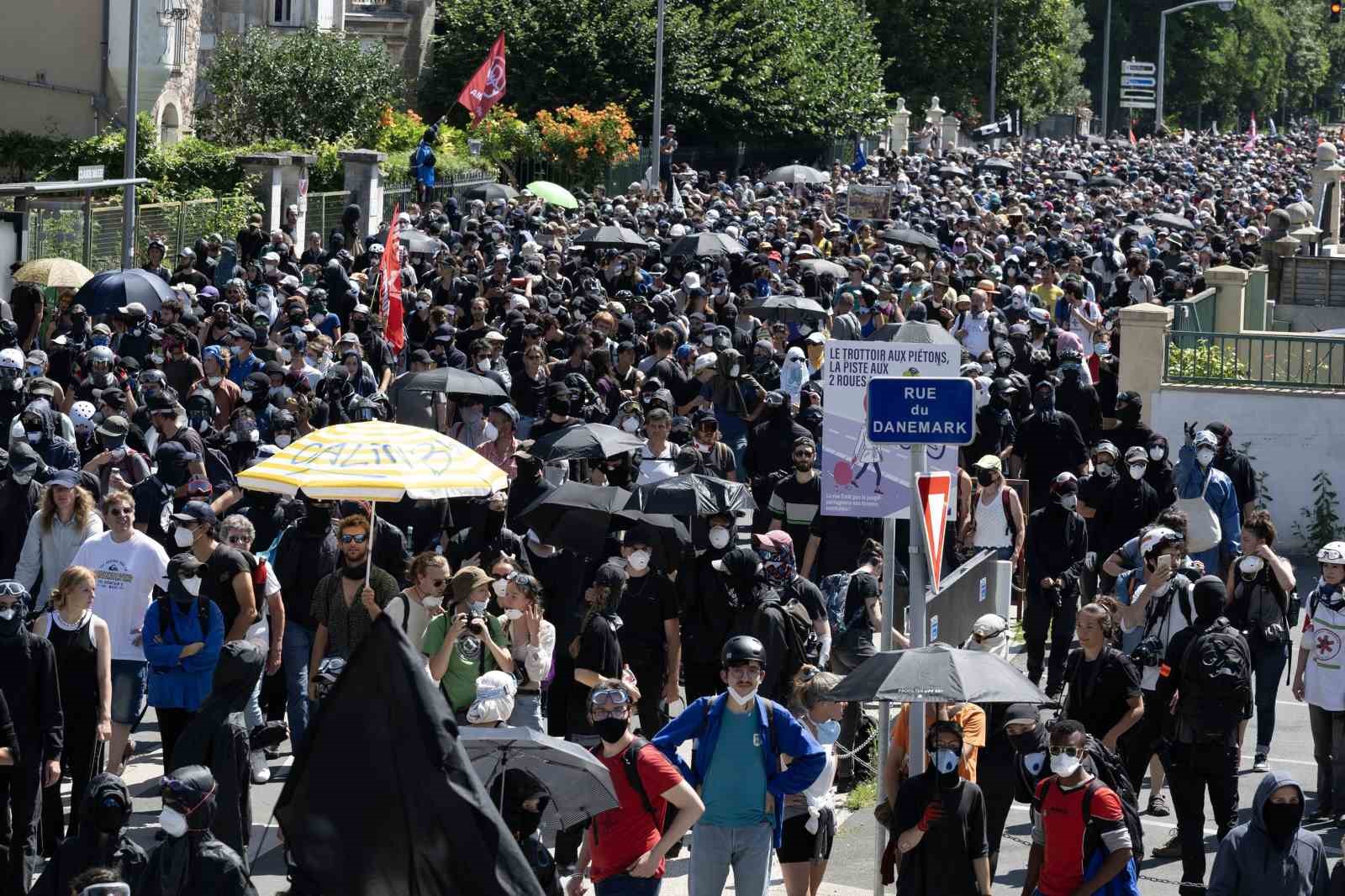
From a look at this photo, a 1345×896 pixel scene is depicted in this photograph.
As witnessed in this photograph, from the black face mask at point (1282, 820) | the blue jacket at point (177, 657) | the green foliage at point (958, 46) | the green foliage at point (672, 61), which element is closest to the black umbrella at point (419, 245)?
the blue jacket at point (177, 657)

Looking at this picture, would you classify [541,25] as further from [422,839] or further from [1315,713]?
[422,839]

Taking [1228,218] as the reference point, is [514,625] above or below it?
below

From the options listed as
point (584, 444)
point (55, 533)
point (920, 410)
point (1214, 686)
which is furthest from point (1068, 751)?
point (584, 444)

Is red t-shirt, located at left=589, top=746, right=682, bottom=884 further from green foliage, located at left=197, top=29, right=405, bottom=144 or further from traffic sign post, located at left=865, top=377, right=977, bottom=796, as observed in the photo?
green foliage, located at left=197, top=29, right=405, bottom=144

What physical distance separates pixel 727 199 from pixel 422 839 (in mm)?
31680

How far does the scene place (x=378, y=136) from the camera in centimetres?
4153

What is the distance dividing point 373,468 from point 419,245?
14374 mm

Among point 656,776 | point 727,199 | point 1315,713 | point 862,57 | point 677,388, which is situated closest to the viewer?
point 656,776

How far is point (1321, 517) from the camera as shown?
1989cm

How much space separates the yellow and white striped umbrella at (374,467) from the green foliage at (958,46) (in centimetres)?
7078

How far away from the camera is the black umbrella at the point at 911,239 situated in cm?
2948

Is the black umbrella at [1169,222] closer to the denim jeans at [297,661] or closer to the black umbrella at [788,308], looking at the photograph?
the black umbrella at [788,308]

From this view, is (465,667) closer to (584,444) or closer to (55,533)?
(55,533)

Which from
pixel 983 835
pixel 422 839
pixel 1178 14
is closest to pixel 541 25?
pixel 983 835
